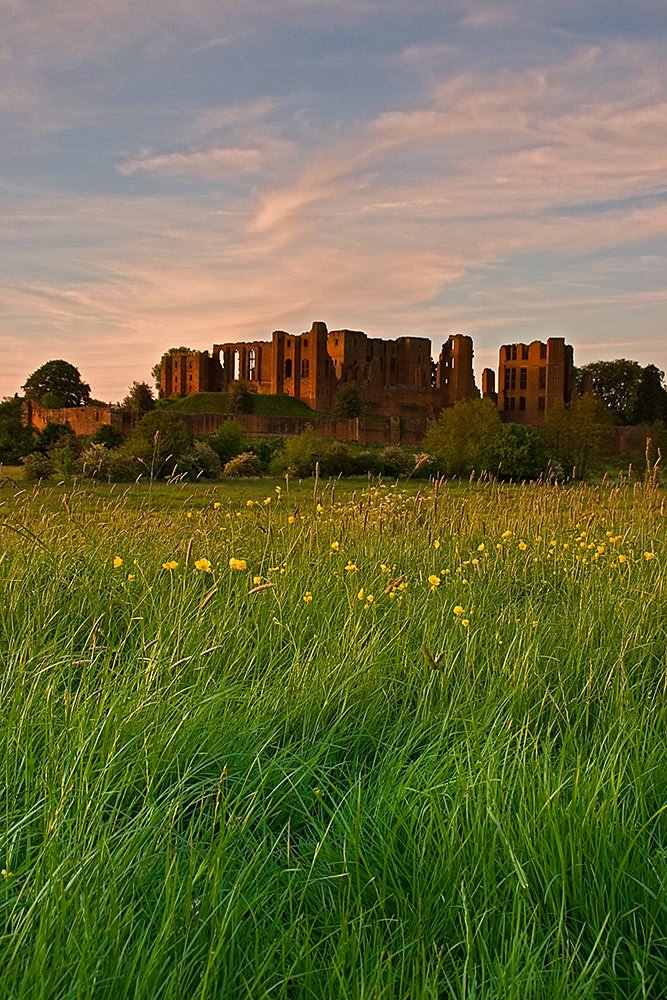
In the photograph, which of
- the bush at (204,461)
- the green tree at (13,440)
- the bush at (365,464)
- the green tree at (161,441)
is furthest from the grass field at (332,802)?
the bush at (365,464)

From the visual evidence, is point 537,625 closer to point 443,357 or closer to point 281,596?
point 281,596

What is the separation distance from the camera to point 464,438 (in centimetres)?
3234

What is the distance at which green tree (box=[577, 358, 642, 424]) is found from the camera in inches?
3157

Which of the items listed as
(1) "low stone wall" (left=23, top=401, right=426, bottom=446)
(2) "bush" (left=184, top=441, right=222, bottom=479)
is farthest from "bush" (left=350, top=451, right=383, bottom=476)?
(1) "low stone wall" (left=23, top=401, right=426, bottom=446)

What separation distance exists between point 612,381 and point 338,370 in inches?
1014

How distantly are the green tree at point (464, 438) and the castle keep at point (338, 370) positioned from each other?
43281 millimetres

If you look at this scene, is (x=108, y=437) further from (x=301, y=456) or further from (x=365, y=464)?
(x=365, y=464)

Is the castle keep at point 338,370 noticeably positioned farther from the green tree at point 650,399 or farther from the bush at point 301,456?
the bush at point 301,456

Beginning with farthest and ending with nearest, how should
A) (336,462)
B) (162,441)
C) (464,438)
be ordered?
(464,438)
(336,462)
(162,441)

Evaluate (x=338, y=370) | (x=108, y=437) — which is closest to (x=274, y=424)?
(x=338, y=370)

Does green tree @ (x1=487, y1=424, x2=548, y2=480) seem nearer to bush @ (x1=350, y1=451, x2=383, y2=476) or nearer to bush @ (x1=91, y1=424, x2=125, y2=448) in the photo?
bush @ (x1=350, y1=451, x2=383, y2=476)

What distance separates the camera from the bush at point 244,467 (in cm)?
2739

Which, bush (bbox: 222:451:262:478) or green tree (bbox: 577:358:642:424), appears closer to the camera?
bush (bbox: 222:451:262:478)

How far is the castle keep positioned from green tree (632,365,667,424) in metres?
14.7
